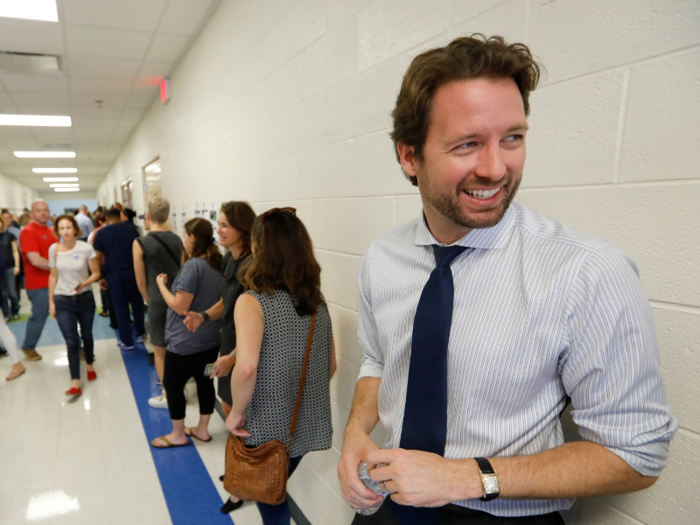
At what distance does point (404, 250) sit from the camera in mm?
1093

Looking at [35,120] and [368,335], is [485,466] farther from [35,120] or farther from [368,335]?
[35,120]

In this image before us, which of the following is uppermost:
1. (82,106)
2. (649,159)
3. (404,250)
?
(82,106)

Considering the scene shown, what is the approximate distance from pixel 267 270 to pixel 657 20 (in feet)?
4.48

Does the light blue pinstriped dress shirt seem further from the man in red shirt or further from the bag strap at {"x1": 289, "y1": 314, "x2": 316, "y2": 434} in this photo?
the man in red shirt

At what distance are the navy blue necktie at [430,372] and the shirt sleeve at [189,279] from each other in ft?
6.33

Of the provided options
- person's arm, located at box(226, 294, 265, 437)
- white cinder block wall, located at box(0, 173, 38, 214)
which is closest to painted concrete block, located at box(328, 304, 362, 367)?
person's arm, located at box(226, 294, 265, 437)

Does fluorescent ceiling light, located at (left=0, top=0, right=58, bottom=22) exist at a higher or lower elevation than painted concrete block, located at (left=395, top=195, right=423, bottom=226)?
higher

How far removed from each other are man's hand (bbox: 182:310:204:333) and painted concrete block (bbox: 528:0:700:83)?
220 centimetres

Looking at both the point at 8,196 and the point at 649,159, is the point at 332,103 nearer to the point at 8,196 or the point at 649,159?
the point at 649,159

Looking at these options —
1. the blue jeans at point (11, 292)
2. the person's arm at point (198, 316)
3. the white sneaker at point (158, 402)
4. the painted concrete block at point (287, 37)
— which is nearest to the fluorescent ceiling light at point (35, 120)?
the blue jeans at point (11, 292)

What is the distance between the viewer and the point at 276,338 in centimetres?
162

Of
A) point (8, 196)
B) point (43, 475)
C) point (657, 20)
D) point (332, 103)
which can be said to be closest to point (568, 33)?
point (657, 20)

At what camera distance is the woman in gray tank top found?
5.18 feet

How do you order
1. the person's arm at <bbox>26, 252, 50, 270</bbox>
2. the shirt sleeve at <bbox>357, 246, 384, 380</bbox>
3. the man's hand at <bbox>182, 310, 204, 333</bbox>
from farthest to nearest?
1. the person's arm at <bbox>26, 252, 50, 270</bbox>
2. the man's hand at <bbox>182, 310, 204, 333</bbox>
3. the shirt sleeve at <bbox>357, 246, 384, 380</bbox>
